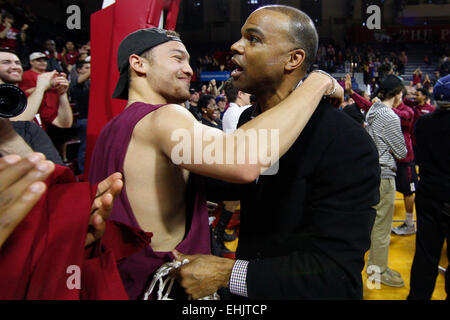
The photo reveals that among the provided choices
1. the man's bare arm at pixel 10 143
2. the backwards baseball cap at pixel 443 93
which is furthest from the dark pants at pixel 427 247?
the man's bare arm at pixel 10 143

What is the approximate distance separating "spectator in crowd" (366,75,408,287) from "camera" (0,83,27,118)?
259 centimetres

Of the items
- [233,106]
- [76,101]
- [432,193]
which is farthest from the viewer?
[76,101]

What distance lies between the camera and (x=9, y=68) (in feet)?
6.59

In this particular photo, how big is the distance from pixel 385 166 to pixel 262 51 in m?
2.28

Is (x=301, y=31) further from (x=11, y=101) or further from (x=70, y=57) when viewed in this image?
(x=70, y=57)

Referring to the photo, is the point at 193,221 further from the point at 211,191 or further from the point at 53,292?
the point at 53,292

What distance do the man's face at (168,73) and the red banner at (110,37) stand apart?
0.74 metres

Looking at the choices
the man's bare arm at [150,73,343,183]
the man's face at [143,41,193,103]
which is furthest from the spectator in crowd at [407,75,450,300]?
the man's face at [143,41,193,103]

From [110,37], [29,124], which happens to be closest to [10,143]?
[29,124]

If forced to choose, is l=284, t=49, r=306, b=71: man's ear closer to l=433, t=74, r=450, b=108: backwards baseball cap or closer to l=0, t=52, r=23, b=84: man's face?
l=433, t=74, r=450, b=108: backwards baseball cap

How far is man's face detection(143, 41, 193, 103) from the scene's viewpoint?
1.22 metres
